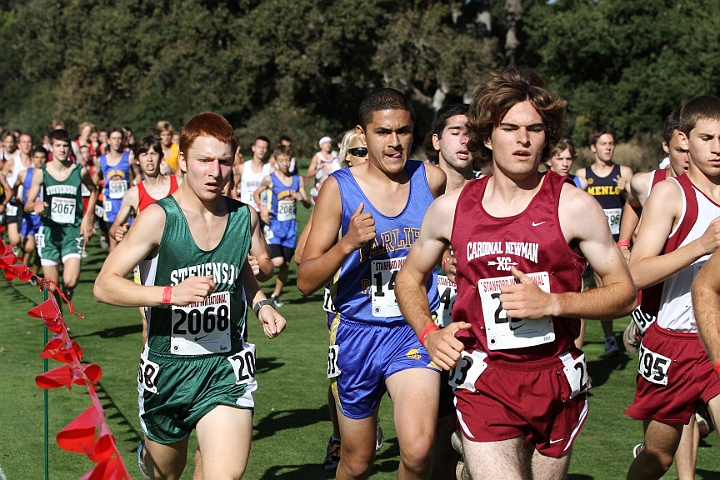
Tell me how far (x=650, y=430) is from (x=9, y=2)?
128256 millimetres

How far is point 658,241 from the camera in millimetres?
5008

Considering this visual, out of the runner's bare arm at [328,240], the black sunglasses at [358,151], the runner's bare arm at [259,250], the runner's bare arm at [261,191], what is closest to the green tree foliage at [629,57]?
the runner's bare arm at [261,191]

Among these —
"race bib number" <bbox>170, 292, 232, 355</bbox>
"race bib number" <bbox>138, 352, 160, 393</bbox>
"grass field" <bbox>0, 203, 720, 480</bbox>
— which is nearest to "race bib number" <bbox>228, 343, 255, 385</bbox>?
"race bib number" <bbox>170, 292, 232, 355</bbox>

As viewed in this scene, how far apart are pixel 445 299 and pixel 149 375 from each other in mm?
1836

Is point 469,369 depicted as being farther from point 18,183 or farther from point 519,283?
point 18,183

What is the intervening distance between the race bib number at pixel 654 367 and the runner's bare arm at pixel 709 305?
51.4 inches

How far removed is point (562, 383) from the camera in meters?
4.06

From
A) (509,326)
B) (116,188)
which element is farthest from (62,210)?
(509,326)

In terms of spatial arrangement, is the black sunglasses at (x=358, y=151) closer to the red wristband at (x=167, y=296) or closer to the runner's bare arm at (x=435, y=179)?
the runner's bare arm at (x=435, y=179)

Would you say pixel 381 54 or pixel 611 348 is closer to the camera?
pixel 611 348

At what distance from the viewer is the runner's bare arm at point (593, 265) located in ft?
12.6

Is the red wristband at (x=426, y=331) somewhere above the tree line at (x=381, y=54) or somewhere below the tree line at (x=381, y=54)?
below

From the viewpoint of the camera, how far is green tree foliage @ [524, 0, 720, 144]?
34406mm

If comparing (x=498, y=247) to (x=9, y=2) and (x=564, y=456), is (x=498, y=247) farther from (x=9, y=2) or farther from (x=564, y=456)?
(x=9, y=2)
